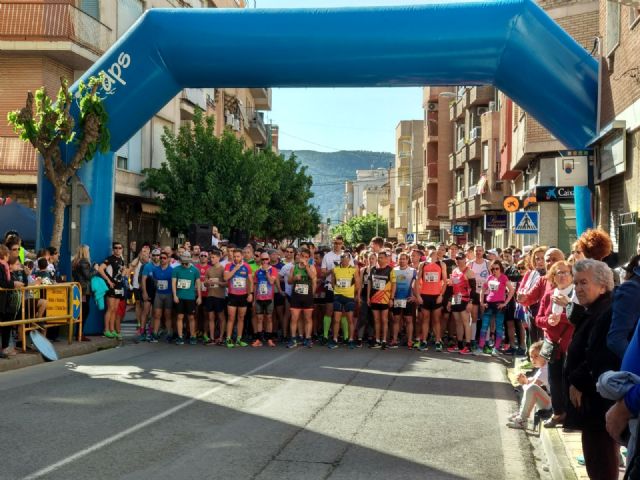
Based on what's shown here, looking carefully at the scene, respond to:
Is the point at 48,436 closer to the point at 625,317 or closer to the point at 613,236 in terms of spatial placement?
the point at 625,317

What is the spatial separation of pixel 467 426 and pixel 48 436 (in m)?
3.98

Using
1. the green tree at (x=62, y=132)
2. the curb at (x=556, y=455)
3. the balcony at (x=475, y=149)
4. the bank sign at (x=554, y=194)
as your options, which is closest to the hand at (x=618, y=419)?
the curb at (x=556, y=455)

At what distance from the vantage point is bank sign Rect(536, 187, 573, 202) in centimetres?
1798

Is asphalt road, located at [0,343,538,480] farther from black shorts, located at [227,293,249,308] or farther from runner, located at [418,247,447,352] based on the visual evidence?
black shorts, located at [227,293,249,308]

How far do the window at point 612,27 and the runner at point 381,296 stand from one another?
17.5ft

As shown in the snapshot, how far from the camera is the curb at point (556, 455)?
6195mm

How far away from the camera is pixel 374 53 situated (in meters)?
13.9

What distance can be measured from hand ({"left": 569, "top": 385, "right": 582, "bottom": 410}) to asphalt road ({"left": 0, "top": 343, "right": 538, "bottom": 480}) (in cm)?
154

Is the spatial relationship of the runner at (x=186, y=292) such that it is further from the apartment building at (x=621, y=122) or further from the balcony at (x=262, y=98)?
the balcony at (x=262, y=98)

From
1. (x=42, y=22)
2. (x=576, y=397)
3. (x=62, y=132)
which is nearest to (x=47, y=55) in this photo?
(x=42, y=22)

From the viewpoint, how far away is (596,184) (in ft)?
50.8

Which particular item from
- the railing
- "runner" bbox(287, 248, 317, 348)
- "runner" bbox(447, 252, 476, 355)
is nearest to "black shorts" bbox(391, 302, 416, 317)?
"runner" bbox(447, 252, 476, 355)

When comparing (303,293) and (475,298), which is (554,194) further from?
(303,293)

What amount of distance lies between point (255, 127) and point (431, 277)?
47.8m
